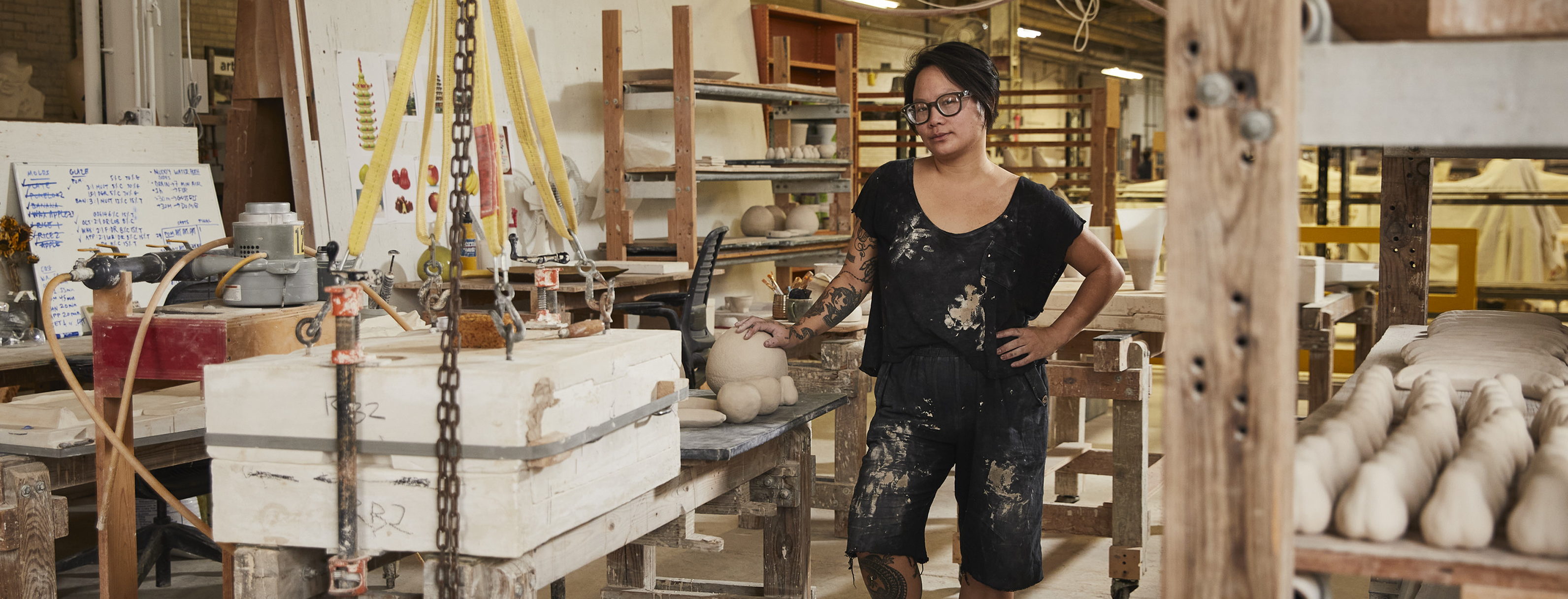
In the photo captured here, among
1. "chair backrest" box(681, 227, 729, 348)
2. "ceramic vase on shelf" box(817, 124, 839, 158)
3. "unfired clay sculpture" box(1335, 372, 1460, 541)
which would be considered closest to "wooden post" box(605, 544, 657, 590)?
"chair backrest" box(681, 227, 729, 348)

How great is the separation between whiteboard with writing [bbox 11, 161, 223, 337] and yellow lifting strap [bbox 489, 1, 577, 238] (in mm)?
2681

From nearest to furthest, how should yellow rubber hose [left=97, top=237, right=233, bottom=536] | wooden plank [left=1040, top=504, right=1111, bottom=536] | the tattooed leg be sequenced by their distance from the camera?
1. yellow rubber hose [left=97, top=237, right=233, bottom=536]
2. the tattooed leg
3. wooden plank [left=1040, top=504, right=1111, bottom=536]

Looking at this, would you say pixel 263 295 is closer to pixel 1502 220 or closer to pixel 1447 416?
pixel 1447 416

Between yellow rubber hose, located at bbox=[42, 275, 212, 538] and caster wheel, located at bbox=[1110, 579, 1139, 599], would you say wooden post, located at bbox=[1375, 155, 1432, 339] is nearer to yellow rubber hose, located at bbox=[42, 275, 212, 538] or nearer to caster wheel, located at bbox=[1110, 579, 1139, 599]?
caster wheel, located at bbox=[1110, 579, 1139, 599]

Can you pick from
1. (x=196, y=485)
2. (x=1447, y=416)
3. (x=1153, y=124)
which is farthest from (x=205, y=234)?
(x=1153, y=124)

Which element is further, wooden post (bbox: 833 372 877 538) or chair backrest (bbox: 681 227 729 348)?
chair backrest (bbox: 681 227 729 348)

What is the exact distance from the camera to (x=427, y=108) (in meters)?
2.12

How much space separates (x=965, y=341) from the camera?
2523mm

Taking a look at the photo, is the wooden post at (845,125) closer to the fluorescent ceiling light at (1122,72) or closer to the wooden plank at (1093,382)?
the wooden plank at (1093,382)

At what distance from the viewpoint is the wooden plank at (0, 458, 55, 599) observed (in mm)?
2689

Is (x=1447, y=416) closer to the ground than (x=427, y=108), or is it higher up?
closer to the ground

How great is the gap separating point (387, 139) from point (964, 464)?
4.49ft

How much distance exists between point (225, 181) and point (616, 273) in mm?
1762

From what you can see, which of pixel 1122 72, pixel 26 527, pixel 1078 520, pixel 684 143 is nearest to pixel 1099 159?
pixel 684 143
